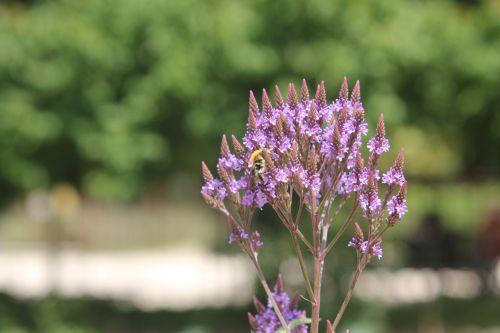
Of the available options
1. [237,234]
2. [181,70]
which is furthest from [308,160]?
[181,70]

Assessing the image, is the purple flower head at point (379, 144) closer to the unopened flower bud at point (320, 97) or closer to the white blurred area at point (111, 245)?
the unopened flower bud at point (320, 97)

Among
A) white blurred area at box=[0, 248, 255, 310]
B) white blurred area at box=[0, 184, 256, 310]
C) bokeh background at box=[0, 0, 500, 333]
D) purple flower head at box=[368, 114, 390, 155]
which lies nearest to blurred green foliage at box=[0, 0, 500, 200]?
bokeh background at box=[0, 0, 500, 333]

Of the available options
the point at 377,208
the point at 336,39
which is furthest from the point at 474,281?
the point at 377,208

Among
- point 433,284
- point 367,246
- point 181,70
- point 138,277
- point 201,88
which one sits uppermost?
point 138,277

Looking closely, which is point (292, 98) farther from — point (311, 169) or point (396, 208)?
point (396, 208)

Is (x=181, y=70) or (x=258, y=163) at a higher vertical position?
(x=181, y=70)

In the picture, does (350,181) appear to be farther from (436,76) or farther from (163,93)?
(436,76)

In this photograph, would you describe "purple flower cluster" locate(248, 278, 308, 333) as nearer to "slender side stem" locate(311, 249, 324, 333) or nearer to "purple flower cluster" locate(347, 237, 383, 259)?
"slender side stem" locate(311, 249, 324, 333)
